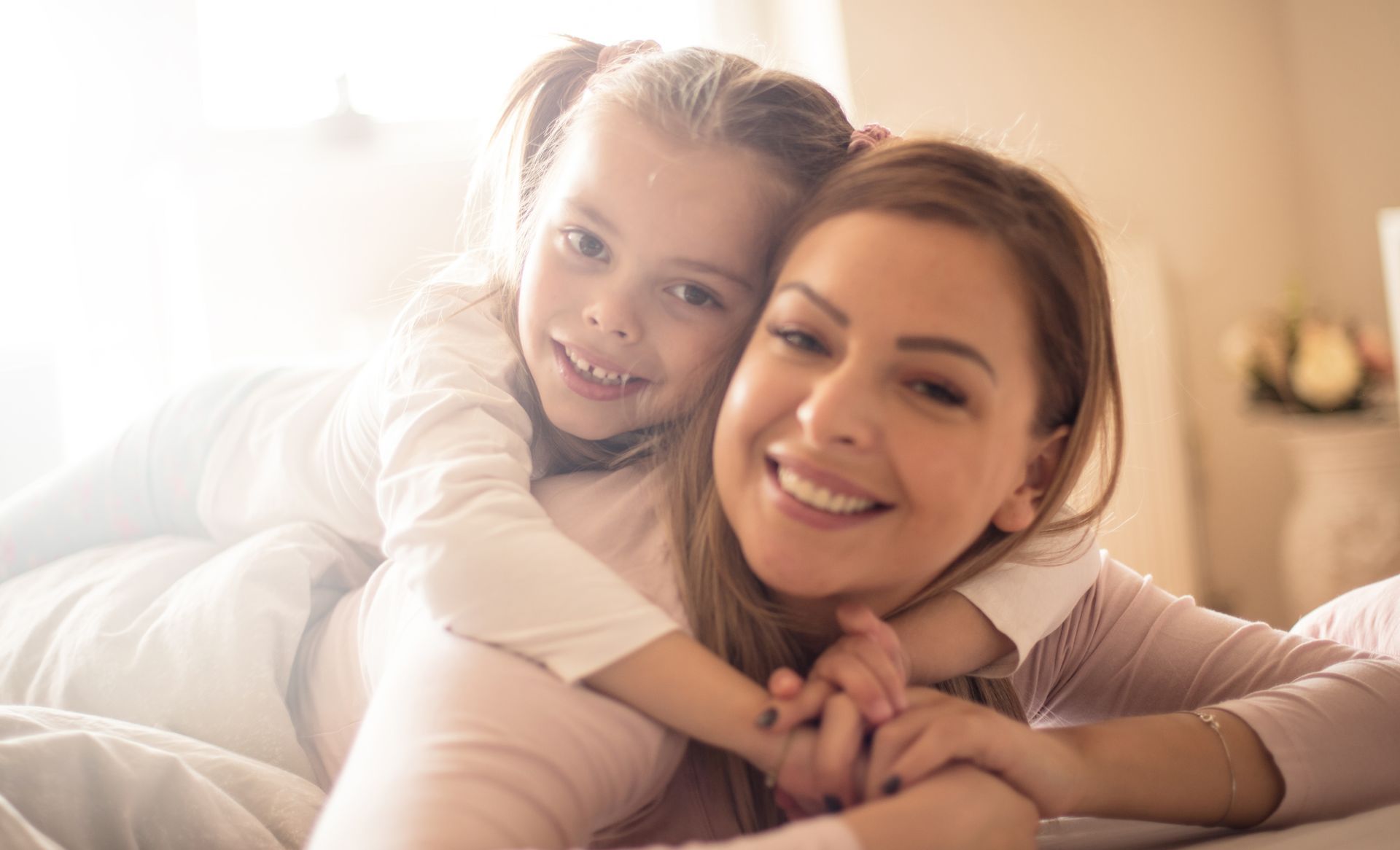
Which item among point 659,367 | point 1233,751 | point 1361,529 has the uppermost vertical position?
point 659,367

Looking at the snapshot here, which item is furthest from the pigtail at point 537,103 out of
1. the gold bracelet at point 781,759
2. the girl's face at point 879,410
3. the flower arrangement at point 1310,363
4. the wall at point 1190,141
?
the flower arrangement at point 1310,363

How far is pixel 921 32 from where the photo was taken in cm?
328

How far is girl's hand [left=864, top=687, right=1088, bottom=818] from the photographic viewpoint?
760 mm

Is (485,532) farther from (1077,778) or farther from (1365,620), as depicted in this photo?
(1365,620)

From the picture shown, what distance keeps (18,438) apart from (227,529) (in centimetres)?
134

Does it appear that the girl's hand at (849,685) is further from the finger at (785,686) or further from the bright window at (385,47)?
the bright window at (385,47)

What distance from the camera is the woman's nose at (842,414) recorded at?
0.85 meters

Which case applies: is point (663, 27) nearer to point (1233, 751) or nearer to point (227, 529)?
point (227, 529)

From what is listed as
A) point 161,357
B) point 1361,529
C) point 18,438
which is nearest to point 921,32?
point 1361,529

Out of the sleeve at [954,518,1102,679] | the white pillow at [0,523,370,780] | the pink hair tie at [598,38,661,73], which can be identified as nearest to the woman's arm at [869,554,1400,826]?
the sleeve at [954,518,1102,679]

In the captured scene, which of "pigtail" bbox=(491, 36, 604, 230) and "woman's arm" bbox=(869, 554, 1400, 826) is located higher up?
"pigtail" bbox=(491, 36, 604, 230)

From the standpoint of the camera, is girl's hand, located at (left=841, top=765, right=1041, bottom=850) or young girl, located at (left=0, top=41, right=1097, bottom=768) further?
young girl, located at (left=0, top=41, right=1097, bottom=768)

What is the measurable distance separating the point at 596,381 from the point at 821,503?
0.43 meters

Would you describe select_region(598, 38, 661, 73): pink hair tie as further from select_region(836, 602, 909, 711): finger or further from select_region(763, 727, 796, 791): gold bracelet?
select_region(763, 727, 796, 791): gold bracelet
